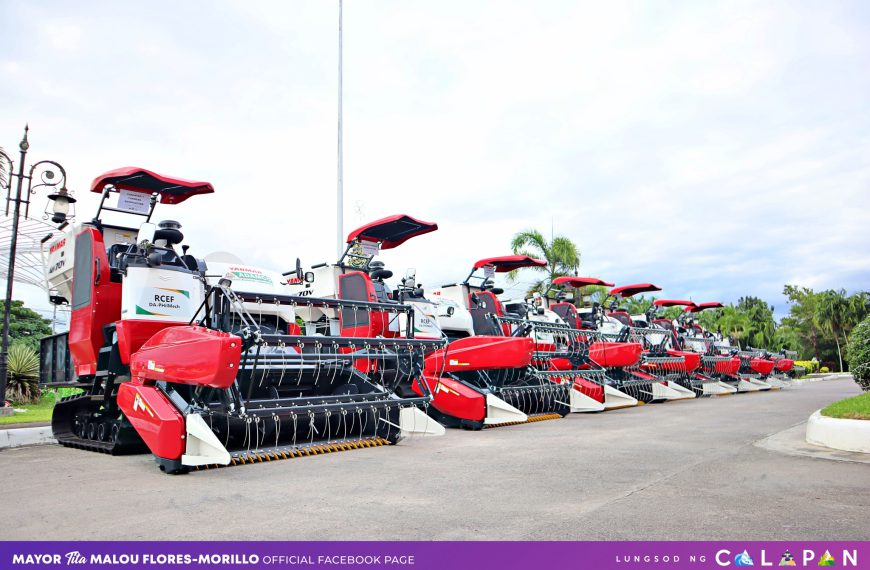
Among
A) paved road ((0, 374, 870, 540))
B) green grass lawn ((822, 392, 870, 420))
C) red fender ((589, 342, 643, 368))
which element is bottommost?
paved road ((0, 374, 870, 540))

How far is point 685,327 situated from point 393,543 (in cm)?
2297

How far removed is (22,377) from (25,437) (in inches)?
234

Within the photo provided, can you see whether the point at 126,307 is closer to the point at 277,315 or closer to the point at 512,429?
the point at 277,315

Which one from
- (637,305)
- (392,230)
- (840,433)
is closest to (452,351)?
(392,230)

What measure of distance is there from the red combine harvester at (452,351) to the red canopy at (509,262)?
160 cm

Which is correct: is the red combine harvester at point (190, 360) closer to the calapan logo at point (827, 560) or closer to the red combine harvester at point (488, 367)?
the red combine harvester at point (488, 367)

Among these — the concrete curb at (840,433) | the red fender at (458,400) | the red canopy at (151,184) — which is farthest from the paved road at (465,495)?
the red canopy at (151,184)

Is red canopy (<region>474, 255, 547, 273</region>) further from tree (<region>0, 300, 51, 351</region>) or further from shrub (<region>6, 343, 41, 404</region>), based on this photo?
tree (<region>0, 300, 51, 351</region>)

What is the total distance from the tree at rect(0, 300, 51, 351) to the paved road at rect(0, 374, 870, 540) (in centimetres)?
1774

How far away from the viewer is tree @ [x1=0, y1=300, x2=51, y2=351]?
2289cm

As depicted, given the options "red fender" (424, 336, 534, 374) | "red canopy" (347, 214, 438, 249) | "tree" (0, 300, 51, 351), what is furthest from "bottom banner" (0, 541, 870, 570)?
"tree" (0, 300, 51, 351)

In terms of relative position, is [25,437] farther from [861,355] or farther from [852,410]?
[861,355]

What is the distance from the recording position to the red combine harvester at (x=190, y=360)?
620 cm

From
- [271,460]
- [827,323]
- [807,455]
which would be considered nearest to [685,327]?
[807,455]
